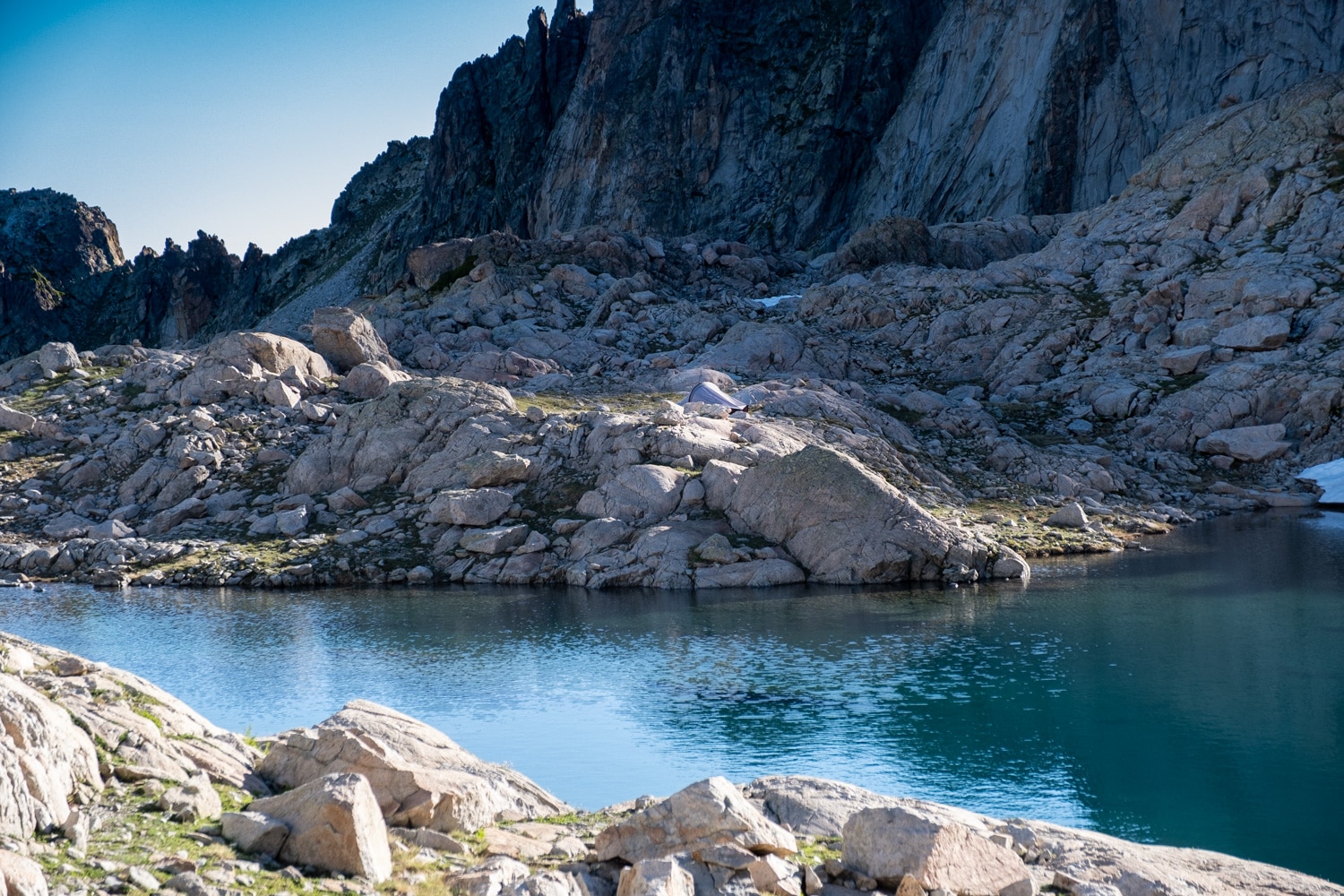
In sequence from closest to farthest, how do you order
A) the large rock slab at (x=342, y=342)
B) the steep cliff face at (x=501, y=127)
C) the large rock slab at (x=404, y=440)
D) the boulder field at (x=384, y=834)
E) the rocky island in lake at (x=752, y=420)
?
the boulder field at (x=384, y=834), the rocky island in lake at (x=752, y=420), the large rock slab at (x=404, y=440), the large rock slab at (x=342, y=342), the steep cliff face at (x=501, y=127)

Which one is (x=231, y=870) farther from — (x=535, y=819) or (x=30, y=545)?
(x=30, y=545)

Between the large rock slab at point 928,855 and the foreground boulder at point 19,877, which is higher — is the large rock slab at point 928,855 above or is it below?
below

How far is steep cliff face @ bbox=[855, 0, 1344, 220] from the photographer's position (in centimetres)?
8781

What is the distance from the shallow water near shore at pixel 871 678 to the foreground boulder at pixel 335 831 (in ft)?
27.9

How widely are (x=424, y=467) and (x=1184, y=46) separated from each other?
78.3 m

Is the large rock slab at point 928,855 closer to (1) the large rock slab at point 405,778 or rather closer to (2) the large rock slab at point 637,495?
(1) the large rock slab at point 405,778

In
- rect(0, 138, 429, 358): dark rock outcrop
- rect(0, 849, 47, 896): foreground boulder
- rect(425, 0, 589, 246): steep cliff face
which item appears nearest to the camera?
rect(0, 849, 47, 896): foreground boulder

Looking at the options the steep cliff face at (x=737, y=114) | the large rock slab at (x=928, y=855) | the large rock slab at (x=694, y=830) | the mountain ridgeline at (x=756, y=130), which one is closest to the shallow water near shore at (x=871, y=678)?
the large rock slab at (x=928, y=855)

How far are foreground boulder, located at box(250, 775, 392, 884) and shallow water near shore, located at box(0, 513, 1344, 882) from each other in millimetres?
8501

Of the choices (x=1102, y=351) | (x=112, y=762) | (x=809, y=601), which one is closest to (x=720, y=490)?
(x=809, y=601)

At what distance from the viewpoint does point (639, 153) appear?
124375 millimetres

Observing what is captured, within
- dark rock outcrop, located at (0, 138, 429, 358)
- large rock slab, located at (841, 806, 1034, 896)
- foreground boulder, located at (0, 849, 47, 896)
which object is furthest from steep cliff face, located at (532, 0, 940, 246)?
foreground boulder, located at (0, 849, 47, 896)

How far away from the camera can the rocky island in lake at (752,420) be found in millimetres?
12516

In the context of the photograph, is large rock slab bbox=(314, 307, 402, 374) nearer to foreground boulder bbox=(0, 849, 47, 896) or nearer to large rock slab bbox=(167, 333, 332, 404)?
large rock slab bbox=(167, 333, 332, 404)
